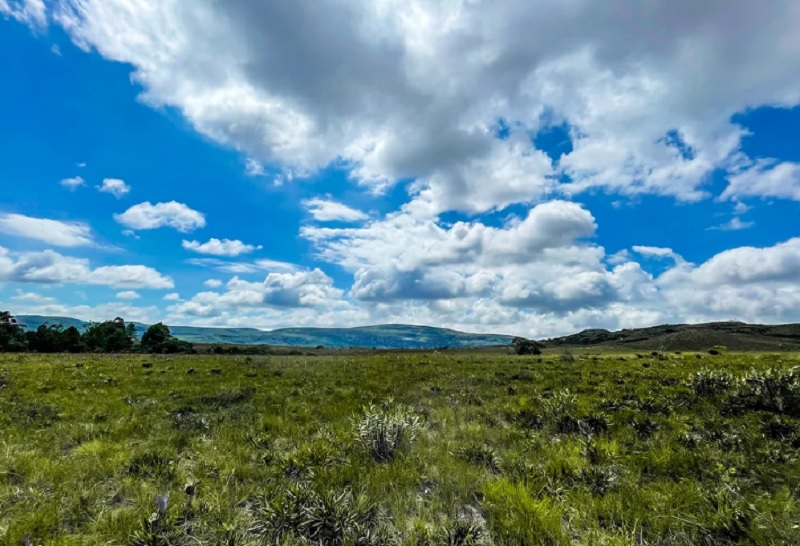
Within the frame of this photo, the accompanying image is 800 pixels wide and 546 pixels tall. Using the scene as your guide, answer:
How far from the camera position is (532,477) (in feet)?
21.8

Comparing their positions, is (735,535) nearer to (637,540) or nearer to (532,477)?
(637,540)

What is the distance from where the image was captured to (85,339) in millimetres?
91062

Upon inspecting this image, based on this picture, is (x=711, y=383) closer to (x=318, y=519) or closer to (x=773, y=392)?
(x=773, y=392)

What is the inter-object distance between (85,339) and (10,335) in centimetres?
1292

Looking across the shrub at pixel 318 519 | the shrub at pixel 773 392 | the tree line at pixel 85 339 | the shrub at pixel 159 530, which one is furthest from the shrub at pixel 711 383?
the tree line at pixel 85 339

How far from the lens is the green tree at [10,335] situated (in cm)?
7875

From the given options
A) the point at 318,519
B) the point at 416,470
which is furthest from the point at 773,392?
the point at 318,519

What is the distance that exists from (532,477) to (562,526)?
136cm

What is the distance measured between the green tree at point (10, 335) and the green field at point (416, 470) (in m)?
94.8

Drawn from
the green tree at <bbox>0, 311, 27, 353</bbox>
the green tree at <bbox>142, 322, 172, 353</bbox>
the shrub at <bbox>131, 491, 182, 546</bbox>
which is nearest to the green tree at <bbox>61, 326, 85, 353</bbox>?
the green tree at <bbox>0, 311, 27, 353</bbox>

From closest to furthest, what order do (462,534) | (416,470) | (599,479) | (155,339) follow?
(462,534)
(599,479)
(416,470)
(155,339)

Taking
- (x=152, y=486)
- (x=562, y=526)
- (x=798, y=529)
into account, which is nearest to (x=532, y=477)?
(x=562, y=526)

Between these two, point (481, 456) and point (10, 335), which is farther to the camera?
point (10, 335)

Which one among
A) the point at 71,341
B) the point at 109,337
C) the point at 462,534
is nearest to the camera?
the point at 462,534
